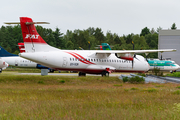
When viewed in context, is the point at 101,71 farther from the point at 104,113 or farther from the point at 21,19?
the point at 104,113

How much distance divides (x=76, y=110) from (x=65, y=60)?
68.5 feet

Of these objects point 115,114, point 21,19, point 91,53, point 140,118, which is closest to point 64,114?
point 115,114

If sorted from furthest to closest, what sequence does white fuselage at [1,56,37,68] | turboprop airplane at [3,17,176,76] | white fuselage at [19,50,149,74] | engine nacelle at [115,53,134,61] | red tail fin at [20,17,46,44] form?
white fuselage at [1,56,37,68] → engine nacelle at [115,53,134,61] → white fuselage at [19,50,149,74] → turboprop airplane at [3,17,176,76] → red tail fin at [20,17,46,44]

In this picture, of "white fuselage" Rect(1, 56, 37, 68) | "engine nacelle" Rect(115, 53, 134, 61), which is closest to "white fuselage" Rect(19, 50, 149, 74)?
"engine nacelle" Rect(115, 53, 134, 61)

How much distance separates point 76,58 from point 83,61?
1.05m

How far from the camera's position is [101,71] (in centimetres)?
3195

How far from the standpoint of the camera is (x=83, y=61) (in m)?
30.2

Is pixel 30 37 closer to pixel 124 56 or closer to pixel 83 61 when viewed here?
pixel 83 61

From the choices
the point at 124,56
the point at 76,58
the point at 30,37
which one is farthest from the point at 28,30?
the point at 124,56

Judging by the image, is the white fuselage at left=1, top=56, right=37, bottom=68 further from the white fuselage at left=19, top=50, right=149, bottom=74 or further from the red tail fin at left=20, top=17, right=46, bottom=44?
the red tail fin at left=20, top=17, right=46, bottom=44

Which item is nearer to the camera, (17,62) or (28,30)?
(28,30)

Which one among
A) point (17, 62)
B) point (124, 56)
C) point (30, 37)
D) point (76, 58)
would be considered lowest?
point (17, 62)

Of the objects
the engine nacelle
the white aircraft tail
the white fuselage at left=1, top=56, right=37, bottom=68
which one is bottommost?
the white fuselage at left=1, top=56, right=37, bottom=68

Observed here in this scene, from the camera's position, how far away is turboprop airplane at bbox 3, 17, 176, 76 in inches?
1032
